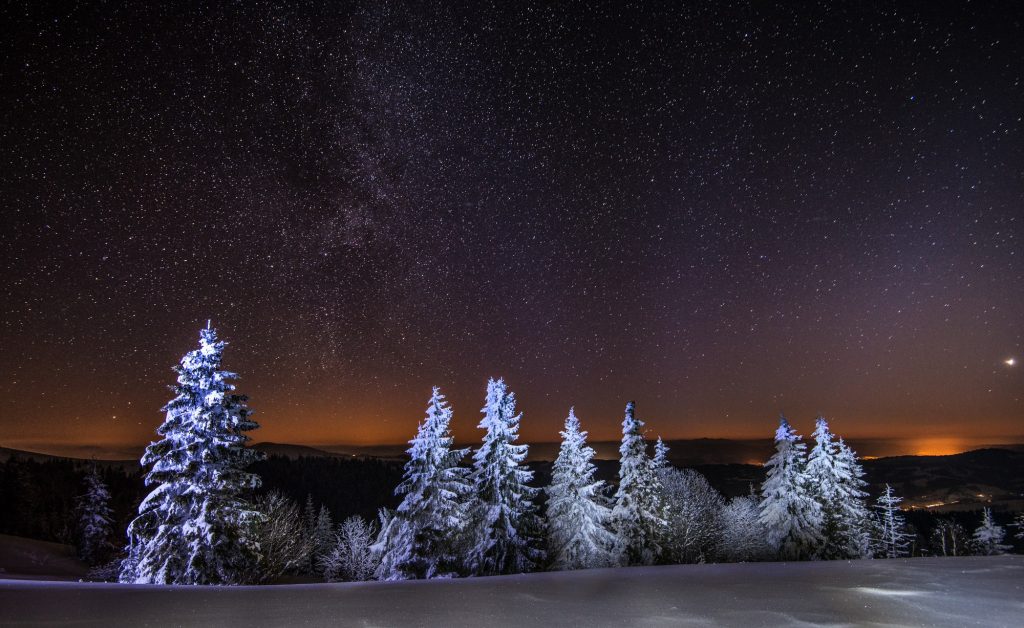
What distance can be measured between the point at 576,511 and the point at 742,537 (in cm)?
2074

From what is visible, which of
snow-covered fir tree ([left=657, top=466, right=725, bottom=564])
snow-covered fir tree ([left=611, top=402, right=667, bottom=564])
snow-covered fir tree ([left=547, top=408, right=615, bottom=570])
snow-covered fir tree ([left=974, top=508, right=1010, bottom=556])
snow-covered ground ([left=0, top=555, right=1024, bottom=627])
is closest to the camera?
snow-covered ground ([left=0, top=555, right=1024, bottom=627])

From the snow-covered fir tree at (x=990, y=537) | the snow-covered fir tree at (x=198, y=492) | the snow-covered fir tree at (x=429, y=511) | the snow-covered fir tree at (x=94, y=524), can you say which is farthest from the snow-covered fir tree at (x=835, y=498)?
the snow-covered fir tree at (x=94, y=524)

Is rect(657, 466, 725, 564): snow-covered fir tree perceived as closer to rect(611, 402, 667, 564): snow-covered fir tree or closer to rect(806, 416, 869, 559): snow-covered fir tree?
rect(611, 402, 667, 564): snow-covered fir tree

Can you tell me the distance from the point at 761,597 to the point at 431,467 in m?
26.4

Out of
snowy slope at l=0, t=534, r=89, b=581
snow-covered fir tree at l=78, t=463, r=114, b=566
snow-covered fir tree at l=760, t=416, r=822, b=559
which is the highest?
snow-covered fir tree at l=760, t=416, r=822, b=559

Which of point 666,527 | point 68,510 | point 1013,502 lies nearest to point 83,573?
point 68,510

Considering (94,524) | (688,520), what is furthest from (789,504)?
(94,524)

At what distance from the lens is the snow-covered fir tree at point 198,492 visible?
2100 centimetres

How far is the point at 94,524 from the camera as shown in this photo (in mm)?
61688

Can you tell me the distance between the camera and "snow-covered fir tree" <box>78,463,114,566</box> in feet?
199

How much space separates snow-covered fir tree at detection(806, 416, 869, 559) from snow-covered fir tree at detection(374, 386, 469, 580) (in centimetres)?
2399

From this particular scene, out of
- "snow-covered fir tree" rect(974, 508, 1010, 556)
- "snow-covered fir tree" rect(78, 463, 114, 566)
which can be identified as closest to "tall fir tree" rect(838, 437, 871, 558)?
"snow-covered fir tree" rect(974, 508, 1010, 556)

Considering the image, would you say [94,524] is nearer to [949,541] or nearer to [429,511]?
[429,511]

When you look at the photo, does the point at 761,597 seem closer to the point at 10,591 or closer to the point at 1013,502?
the point at 10,591
